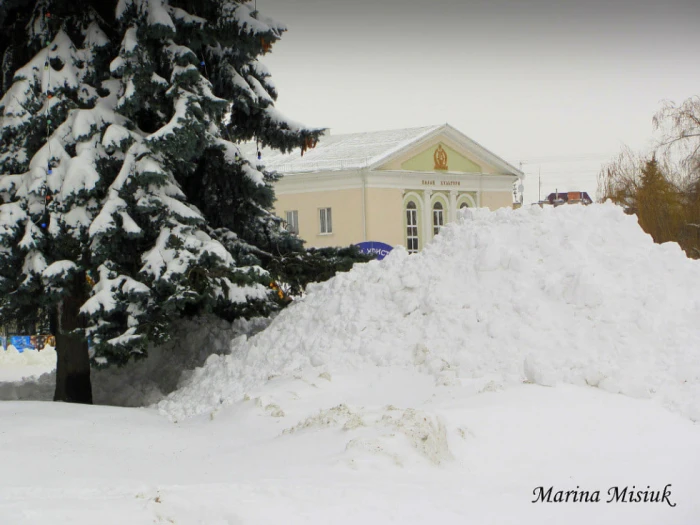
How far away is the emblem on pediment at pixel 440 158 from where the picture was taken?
3875cm

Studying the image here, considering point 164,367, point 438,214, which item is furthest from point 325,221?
point 164,367

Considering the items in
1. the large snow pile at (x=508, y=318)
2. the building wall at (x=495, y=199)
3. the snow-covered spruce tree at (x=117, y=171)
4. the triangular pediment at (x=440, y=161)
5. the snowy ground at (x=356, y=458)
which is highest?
the triangular pediment at (x=440, y=161)

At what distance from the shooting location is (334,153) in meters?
37.9

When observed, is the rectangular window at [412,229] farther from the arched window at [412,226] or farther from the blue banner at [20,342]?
the blue banner at [20,342]

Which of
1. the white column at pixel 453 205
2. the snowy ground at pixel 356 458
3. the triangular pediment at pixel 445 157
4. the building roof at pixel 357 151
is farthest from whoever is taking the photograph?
the white column at pixel 453 205

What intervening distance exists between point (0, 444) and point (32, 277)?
3.05 meters

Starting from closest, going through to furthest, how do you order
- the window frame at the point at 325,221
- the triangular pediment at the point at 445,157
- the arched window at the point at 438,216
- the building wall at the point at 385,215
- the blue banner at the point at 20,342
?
1. the blue banner at the point at 20,342
2. the building wall at the point at 385,215
3. the window frame at the point at 325,221
4. the triangular pediment at the point at 445,157
5. the arched window at the point at 438,216

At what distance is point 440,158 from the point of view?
3891 centimetres

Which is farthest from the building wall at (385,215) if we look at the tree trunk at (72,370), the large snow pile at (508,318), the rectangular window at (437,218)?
the tree trunk at (72,370)

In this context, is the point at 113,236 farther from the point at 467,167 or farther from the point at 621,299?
the point at 467,167

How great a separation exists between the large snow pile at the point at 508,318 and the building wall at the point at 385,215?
23979mm

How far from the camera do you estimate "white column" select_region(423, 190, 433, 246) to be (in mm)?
38156

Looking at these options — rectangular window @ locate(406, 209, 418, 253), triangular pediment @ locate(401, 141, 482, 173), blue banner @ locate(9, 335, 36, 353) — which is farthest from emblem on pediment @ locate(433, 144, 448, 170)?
blue banner @ locate(9, 335, 36, 353)

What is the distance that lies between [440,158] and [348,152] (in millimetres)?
4224
